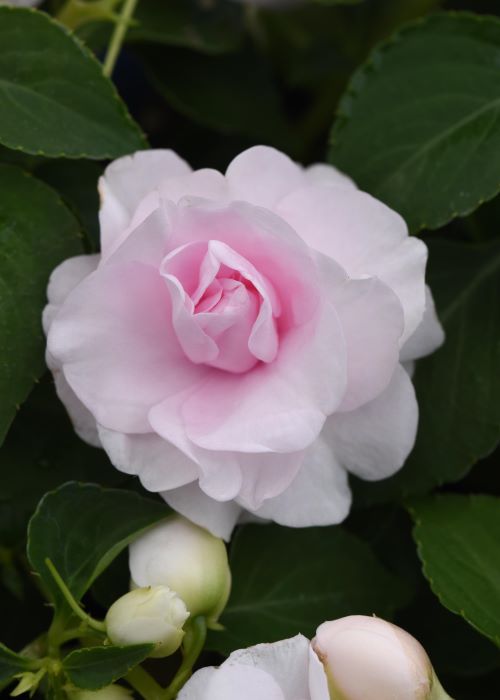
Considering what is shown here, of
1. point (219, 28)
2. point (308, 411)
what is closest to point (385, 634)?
point (308, 411)

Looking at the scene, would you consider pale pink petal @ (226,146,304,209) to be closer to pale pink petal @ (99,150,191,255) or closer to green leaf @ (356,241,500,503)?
pale pink petal @ (99,150,191,255)

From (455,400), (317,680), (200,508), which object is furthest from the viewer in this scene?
(455,400)

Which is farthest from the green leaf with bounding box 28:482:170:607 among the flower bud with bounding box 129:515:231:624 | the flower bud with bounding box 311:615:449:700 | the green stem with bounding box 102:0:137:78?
the green stem with bounding box 102:0:137:78

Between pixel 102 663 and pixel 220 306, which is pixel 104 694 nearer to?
pixel 102 663

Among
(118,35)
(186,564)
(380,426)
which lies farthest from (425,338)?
(118,35)

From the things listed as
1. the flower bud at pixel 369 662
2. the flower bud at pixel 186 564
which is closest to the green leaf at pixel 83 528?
the flower bud at pixel 186 564

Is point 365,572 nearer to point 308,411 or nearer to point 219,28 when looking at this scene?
point 308,411
